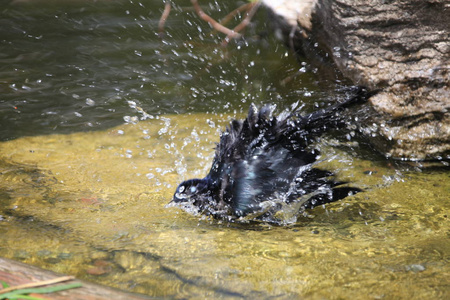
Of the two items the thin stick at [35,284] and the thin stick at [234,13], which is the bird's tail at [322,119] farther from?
the thin stick at [234,13]

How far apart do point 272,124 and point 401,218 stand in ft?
3.10

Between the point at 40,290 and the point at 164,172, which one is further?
the point at 164,172

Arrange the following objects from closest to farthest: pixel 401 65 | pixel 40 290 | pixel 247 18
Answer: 1. pixel 40 290
2. pixel 401 65
3. pixel 247 18

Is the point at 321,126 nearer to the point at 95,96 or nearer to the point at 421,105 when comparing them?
the point at 421,105

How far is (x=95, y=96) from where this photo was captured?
4871mm

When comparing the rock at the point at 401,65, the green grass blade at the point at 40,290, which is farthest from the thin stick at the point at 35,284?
the rock at the point at 401,65

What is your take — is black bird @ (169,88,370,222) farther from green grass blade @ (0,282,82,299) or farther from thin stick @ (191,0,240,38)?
thin stick @ (191,0,240,38)

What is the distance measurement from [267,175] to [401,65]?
1.34 metres

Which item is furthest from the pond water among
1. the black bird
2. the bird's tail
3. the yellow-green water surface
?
the bird's tail

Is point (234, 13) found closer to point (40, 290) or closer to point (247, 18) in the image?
point (247, 18)

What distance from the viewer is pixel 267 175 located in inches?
106

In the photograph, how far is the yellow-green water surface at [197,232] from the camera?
1.71m

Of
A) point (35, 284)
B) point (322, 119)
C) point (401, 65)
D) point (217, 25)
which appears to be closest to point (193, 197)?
point (322, 119)

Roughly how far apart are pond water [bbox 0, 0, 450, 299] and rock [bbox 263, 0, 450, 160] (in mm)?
220
